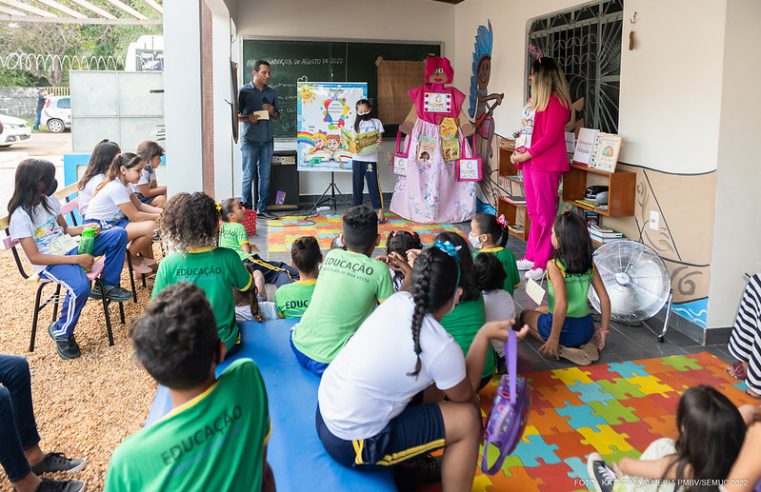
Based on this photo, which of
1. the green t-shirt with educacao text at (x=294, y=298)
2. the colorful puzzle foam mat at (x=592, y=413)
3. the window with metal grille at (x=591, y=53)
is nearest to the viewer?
the colorful puzzle foam mat at (x=592, y=413)

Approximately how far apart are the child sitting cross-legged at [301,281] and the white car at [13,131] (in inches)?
554

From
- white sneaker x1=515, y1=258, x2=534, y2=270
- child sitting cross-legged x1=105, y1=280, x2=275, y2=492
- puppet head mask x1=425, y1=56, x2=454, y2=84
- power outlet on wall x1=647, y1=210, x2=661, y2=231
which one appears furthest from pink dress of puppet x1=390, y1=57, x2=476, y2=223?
child sitting cross-legged x1=105, y1=280, x2=275, y2=492

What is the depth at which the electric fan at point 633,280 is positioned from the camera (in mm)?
3988

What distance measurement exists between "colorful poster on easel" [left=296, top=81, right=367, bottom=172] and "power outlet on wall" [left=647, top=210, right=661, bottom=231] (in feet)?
13.8

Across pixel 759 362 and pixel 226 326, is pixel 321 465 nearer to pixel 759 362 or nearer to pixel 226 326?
pixel 226 326

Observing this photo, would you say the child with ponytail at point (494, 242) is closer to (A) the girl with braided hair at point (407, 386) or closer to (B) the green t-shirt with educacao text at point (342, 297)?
(B) the green t-shirt with educacao text at point (342, 297)

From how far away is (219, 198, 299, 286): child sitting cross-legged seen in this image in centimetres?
409

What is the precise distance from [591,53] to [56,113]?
16.1 m

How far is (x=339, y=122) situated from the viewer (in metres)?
7.97

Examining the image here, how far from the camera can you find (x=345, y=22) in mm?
8391

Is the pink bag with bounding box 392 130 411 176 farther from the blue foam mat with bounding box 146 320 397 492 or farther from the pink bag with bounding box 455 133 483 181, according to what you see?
the blue foam mat with bounding box 146 320 397 492

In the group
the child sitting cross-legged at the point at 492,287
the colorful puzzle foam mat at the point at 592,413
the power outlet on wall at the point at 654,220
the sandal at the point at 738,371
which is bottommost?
the colorful puzzle foam mat at the point at 592,413

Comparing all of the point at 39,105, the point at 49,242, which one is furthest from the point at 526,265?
the point at 39,105

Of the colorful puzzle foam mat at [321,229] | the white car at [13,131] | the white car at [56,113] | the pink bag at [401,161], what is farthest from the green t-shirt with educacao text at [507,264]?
the white car at [56,113]
